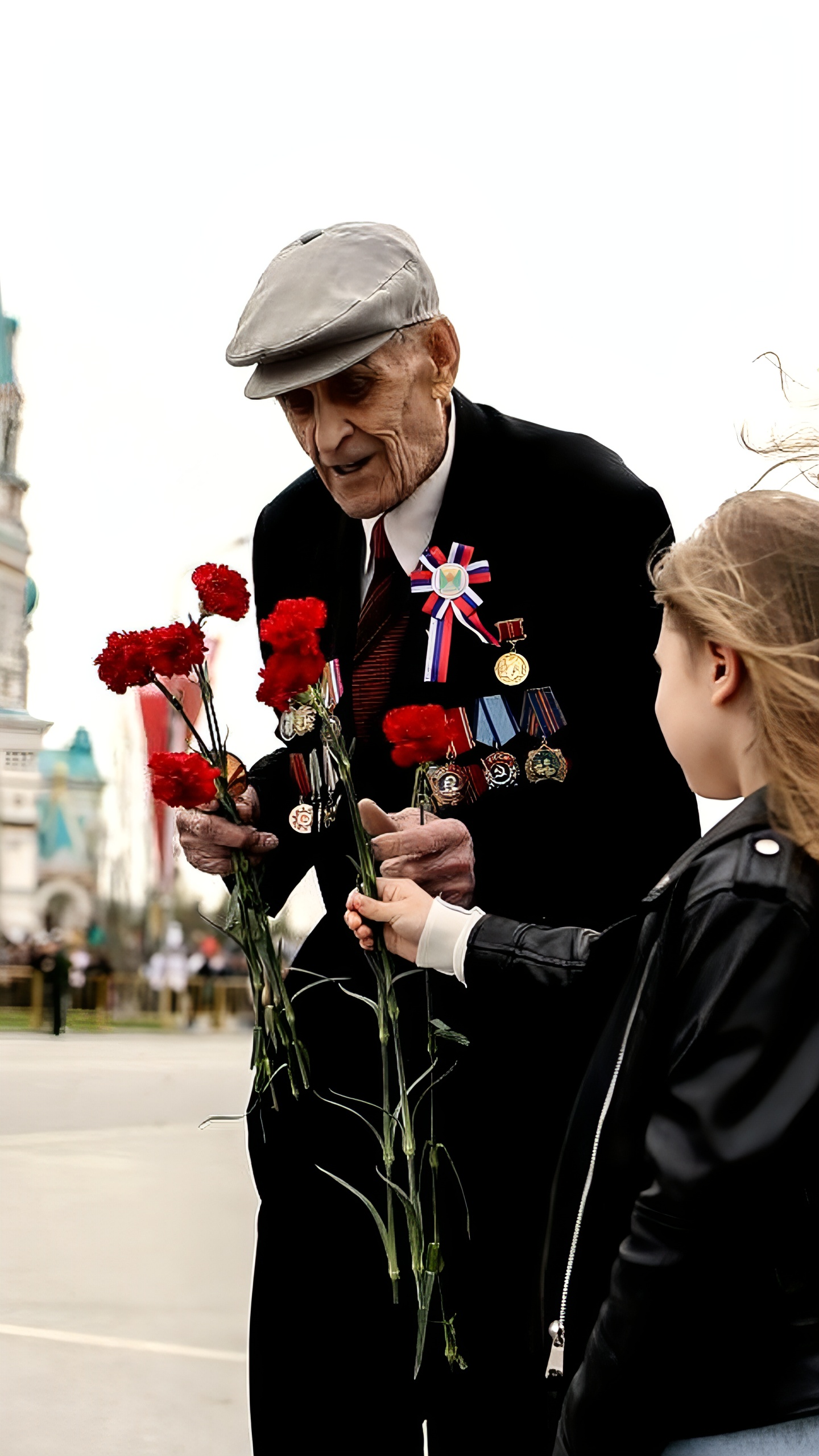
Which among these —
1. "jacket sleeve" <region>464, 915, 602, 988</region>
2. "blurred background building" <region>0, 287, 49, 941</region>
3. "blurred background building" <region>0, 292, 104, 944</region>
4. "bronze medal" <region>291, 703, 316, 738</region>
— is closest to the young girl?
"jacket sleeve" <region>464, 915, 602, 988</region>

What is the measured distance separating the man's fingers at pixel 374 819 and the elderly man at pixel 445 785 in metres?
0.06

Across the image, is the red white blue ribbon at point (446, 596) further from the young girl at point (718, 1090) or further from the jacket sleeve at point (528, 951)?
the young girl at point (718, 1090)

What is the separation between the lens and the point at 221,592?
7.07 feet

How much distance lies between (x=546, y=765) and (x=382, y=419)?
0.50 metres

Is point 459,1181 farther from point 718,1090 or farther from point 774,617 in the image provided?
point 774,617

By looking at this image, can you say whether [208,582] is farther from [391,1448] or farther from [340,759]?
[391,1448]

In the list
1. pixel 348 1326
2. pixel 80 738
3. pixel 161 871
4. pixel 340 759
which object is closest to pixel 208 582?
pixel 340 759

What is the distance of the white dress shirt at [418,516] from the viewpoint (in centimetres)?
250

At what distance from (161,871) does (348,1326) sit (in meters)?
23.1

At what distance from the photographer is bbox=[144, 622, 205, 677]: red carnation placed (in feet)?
6.88

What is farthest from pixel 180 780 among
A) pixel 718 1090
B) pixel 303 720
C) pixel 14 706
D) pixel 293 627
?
pixel 14 706

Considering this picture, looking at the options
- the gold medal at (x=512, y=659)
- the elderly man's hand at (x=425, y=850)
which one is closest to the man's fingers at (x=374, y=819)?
the elderly man's hand at (x=425, y=850)

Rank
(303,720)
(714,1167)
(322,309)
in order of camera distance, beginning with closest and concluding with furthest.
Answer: (714,1167) < (322,309) < (303,720)

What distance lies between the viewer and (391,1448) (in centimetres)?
240
